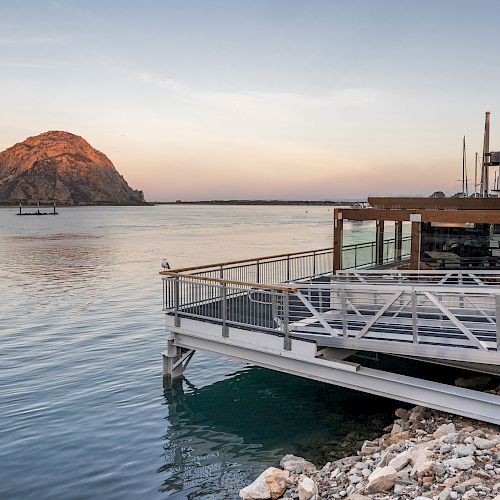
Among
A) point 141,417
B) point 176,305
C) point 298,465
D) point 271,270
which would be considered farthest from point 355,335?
point 271,270

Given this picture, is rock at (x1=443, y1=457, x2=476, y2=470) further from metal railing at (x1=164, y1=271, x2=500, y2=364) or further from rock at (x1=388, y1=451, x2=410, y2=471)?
metal railing at (x1=164, y1=271, x2=500, y2=364)

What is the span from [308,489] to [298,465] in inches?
47.6

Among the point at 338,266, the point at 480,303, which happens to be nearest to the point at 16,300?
the point at 338,266

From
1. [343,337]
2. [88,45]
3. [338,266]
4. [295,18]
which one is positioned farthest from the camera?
[88,45]

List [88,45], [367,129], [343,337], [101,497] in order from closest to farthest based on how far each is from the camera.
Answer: [101,497]
[343,337]
[88,45]
[367,129]

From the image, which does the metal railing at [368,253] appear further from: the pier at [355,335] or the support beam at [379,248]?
the pier at [355,335]

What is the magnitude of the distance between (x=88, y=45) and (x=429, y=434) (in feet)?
118

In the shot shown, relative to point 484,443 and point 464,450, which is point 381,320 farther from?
point 464,450

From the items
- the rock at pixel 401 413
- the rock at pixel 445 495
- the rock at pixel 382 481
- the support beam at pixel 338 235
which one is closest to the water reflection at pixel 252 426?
the rock at pixel 401 413

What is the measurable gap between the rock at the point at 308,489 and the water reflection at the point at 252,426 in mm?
1470

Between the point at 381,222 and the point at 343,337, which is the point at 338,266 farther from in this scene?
the point at 343,337

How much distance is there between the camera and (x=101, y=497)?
7.96 metres

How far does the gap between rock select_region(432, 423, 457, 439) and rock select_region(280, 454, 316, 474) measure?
1879 mm

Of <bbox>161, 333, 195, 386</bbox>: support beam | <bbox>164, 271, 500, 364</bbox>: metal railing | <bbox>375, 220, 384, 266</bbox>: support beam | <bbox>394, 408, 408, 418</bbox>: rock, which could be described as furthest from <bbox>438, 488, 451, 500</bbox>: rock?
<bbox>375, 220, 384, 266</bbox>: support beam
